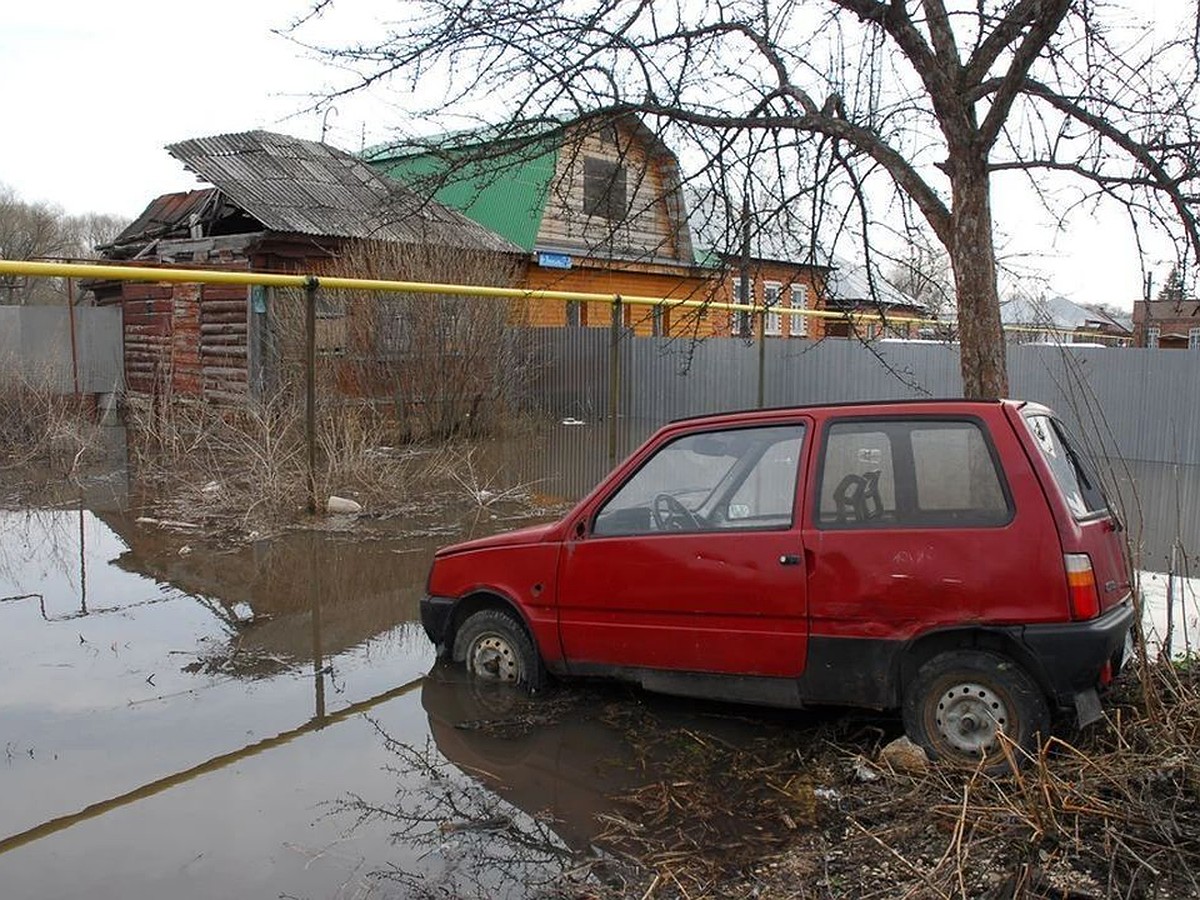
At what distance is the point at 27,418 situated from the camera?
13.3m

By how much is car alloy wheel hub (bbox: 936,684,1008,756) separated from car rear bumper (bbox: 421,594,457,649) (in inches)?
100

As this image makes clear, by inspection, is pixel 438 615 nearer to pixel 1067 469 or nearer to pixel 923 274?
pixel 1067 469

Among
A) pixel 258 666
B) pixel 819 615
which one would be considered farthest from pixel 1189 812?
pixel 258 666

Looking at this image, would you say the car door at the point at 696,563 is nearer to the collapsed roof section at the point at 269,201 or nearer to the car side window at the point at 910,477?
the car side window at the point at 910,477

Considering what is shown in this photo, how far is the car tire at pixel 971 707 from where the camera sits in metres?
4.13

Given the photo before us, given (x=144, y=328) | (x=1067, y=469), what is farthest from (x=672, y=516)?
(x=144, y=328)

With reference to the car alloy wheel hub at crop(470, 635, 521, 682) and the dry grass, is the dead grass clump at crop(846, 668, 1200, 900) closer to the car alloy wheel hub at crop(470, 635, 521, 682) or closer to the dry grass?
the dry grass

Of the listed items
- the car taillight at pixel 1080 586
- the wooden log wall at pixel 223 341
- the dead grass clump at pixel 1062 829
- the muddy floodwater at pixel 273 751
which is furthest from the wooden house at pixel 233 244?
the dead grass clump at pixel 1062 829

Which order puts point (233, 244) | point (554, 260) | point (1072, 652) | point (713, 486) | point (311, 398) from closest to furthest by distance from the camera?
point (1072, 652) → point (713, 486) → point (311, 398) → point (233, 244) → point (554, 260)

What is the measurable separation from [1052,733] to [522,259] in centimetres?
1964

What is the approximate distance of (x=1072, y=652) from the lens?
158 inches

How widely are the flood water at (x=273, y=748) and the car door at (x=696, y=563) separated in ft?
1.43

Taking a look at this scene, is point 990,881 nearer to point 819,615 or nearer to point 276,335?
point 819,615

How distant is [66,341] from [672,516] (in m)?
18.8
